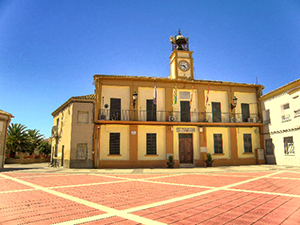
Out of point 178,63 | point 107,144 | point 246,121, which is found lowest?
point 107,144

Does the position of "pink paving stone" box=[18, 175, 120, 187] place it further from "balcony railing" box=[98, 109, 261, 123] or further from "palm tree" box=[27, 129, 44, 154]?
"palm tree" box=[27, 129, 44, 154]

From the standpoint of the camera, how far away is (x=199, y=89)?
17.9 metres

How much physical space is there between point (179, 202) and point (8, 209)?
382 centimetres

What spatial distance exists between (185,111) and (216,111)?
2815mm

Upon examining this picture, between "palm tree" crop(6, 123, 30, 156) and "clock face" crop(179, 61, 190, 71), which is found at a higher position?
"clock face" crop(179, 61, 190, 71)

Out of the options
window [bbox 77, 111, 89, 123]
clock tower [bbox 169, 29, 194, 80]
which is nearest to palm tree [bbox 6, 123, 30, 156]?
window [bbox 77, 111, 89, 123]

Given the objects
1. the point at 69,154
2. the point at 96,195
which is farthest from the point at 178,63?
the point at 96,195

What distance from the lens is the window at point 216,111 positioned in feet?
59.1

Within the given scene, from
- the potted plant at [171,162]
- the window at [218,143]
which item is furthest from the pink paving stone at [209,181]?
the window at [218,143]

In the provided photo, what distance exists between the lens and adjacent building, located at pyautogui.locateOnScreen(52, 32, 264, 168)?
51.8 feet

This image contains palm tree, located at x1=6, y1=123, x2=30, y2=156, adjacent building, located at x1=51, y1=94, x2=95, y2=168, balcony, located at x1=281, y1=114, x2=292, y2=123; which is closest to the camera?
adjacent building, located at x1=51, y1=94, x2=95, y2=168

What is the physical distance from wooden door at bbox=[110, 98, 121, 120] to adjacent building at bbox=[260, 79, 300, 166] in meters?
12.2

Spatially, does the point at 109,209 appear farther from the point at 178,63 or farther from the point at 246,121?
the point at 178,63

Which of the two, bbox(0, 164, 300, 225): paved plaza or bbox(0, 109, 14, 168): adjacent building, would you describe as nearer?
bbox(0, 164, 300, 225): paved plaza
